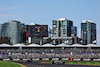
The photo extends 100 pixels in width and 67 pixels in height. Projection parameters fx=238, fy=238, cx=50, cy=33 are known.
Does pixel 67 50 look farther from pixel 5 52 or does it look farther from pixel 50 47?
pixel 5 52

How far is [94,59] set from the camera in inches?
3600

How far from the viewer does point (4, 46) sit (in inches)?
4304

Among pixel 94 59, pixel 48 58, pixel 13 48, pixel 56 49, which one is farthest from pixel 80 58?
pixel 13 48

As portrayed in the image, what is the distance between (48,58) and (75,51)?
2034 cm

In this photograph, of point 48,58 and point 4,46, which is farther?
point 4,46

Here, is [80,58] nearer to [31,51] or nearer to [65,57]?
[65,57]

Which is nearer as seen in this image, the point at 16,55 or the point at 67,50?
the point at 16,55

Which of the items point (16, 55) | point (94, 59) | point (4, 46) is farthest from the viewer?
→ point (4, 46)

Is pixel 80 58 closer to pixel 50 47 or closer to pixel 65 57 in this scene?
pixel 65 57

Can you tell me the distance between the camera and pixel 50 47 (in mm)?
113688

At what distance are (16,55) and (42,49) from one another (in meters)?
18.3

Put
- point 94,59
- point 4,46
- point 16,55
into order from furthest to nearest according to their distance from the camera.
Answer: point 4,46, point 16,55, point 94,59

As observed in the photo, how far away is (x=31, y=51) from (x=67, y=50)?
670 inches

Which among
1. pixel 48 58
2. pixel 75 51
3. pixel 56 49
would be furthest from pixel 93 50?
pixel 48 58
